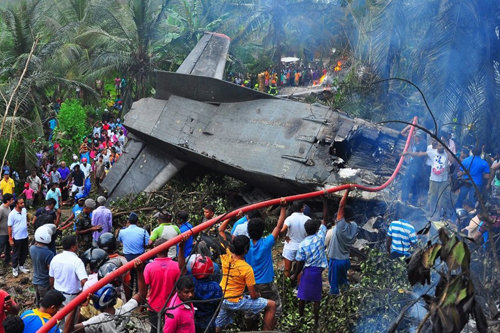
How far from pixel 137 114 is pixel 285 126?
4.57 m

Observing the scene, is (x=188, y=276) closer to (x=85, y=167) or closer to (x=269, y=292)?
(x=269, y=292)

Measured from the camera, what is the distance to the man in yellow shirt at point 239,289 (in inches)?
266

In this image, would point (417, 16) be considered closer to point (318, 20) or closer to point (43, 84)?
point (318, 20)

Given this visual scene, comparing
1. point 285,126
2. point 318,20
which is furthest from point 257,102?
point 318,20

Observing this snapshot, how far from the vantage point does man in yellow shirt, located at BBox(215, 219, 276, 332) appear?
266 inches

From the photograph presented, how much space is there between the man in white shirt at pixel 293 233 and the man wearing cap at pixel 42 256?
3.36 meters

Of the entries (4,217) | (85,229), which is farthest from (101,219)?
(4,217)

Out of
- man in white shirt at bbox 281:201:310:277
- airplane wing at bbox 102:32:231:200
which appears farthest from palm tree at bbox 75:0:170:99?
man in white shirt at bbox 281:201:310:277

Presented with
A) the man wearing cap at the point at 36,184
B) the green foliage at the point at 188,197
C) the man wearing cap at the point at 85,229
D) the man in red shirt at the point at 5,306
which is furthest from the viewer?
the man wearing cap at the point at 36,184

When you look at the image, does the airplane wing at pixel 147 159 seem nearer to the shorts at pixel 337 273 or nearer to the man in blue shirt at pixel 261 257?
the shorts at pixel 337 273

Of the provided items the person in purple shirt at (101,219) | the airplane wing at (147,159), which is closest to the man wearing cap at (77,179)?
the airplane wing at (147,159)

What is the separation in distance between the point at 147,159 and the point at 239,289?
8.55 m

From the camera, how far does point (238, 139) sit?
13.2 m

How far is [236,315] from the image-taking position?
7.94 m
